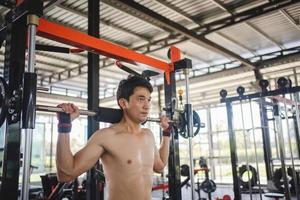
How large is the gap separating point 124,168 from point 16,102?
→ 0.69 meters

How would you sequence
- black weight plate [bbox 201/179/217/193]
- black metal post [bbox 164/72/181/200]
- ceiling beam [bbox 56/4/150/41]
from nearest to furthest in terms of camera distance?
black metal post [bbox 164/72/181/200] < ceiling beam [bbox 56/4/150/41] < black weight plate [bbox 201/179/217/193]

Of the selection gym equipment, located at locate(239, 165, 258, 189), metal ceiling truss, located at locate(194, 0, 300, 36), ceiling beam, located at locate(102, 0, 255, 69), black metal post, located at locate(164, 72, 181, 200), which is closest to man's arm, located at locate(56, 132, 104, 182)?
black metal post, located at locate(164, 72, 181, 200)

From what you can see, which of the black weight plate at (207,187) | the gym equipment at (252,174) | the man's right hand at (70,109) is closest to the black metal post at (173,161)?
the man's right hand at (70,109)

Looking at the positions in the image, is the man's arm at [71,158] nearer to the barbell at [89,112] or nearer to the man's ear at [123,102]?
the barbell at [89,112]

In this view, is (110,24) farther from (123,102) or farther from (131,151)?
(131,151)

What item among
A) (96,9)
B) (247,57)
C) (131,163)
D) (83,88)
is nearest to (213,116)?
(247,57)

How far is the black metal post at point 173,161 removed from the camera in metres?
2.46

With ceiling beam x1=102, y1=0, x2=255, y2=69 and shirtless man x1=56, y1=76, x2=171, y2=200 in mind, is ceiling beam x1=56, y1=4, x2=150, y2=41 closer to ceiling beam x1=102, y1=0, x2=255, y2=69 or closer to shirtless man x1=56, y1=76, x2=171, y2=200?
ceiling beam x1=102, y1=0, x2=255, y2=69

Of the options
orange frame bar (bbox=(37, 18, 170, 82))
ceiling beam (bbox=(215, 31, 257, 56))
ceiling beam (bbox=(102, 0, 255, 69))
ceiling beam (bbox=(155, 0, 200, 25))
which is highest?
ceiling beam (bbox=(155, 0, 200, 25))

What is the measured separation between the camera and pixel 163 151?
2.13 meters

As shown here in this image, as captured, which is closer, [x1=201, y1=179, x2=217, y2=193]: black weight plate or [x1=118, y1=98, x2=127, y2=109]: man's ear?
[x1=118, y1=98, x2=127, y2=109]: man's ear

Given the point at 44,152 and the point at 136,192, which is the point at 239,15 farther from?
the point at 44,152

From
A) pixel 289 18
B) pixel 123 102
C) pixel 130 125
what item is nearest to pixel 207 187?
pixel 289 18

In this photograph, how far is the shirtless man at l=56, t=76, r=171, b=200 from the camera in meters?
1.40
